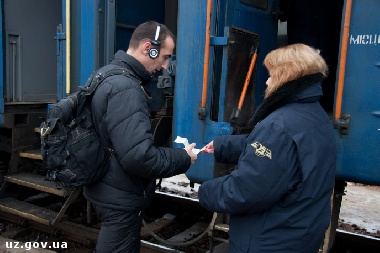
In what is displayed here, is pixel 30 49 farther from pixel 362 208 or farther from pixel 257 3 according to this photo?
pixel 362 208

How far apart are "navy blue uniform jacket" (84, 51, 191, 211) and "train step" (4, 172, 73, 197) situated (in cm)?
Result: 145

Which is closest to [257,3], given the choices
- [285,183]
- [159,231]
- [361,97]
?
[361,97]

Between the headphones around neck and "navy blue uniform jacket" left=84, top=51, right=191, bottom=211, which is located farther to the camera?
the headphones around neck

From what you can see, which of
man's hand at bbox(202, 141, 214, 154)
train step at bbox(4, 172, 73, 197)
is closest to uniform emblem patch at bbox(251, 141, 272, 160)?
man's hand at bbox(202, 141, 214, 154)

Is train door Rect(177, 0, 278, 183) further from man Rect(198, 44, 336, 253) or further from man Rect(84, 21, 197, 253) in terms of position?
man Rect(198, 44, 336, 253)

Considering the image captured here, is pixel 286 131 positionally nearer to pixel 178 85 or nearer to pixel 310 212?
pixel 310 212

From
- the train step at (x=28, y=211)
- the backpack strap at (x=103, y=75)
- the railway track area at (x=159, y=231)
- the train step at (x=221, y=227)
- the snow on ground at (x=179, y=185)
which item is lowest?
the snow on ground at (x=179, y=185)

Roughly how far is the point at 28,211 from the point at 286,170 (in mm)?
3150

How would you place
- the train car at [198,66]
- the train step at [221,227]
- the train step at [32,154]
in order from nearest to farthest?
the train car at [198,66], the train step at [221,227], the train step at [32,154]

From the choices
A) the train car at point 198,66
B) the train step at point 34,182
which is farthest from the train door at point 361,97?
the train step at point 34,182

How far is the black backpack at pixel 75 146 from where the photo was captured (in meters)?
2.34

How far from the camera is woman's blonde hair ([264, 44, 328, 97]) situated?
6.16 ft

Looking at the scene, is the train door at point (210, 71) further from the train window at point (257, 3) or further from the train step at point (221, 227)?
the train step at point (221, 227)

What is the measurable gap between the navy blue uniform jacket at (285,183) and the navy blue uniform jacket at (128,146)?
1.44 feet
